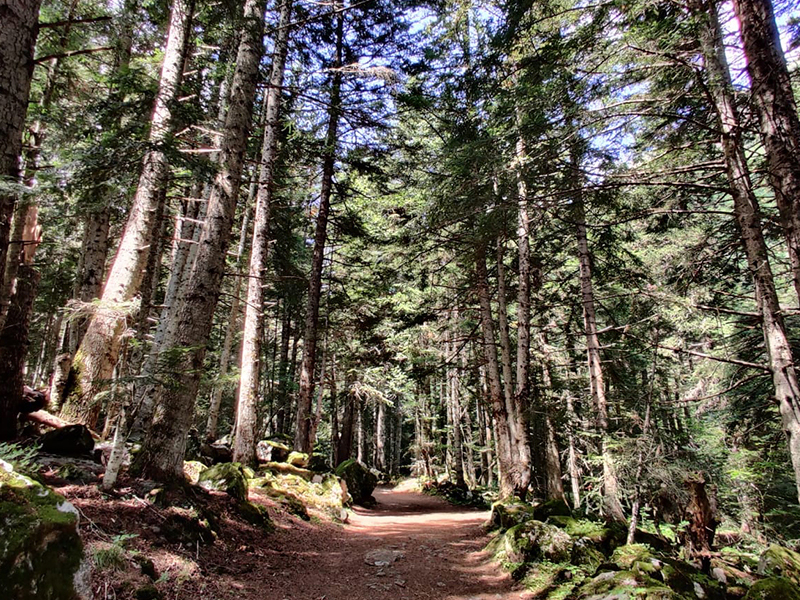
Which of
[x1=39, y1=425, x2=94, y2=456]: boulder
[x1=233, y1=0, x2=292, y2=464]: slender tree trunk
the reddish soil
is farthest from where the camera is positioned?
[x1=233, y1=0, x2=292, y2=464]: slender tree trunk

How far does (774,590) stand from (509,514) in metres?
4.84

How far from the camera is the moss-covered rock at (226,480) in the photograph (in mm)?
6977

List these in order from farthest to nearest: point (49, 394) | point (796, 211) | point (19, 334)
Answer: point (49, 394) → point (19, 334) → point (796, 211)

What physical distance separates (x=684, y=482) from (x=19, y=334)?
9.77 metres

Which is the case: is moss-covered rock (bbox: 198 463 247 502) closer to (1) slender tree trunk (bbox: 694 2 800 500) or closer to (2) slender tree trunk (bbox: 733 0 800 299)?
(1) slender tree trunk (bbox: 694 2 800 500)

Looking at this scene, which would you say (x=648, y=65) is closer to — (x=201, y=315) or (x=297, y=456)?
(x=201, y=315)

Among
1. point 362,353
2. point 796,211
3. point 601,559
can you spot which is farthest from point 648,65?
point 362,353

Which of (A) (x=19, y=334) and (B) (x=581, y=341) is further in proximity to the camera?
(B) (x=581, y=341)

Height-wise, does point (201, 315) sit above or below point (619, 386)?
above

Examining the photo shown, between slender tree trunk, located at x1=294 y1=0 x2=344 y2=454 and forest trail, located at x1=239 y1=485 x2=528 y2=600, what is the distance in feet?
11.3

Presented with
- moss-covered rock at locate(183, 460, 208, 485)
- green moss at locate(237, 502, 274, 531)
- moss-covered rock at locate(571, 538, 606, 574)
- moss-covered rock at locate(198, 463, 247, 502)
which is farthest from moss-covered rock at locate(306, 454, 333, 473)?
moss-covered rock at locate(571, 538, 606, 574)

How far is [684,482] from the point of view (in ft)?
19.7

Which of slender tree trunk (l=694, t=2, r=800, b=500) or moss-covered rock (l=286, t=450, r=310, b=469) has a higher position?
slender tree trunk (l=694, t=2, r=800, b=500)

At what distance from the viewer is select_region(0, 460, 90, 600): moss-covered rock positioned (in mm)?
2260
